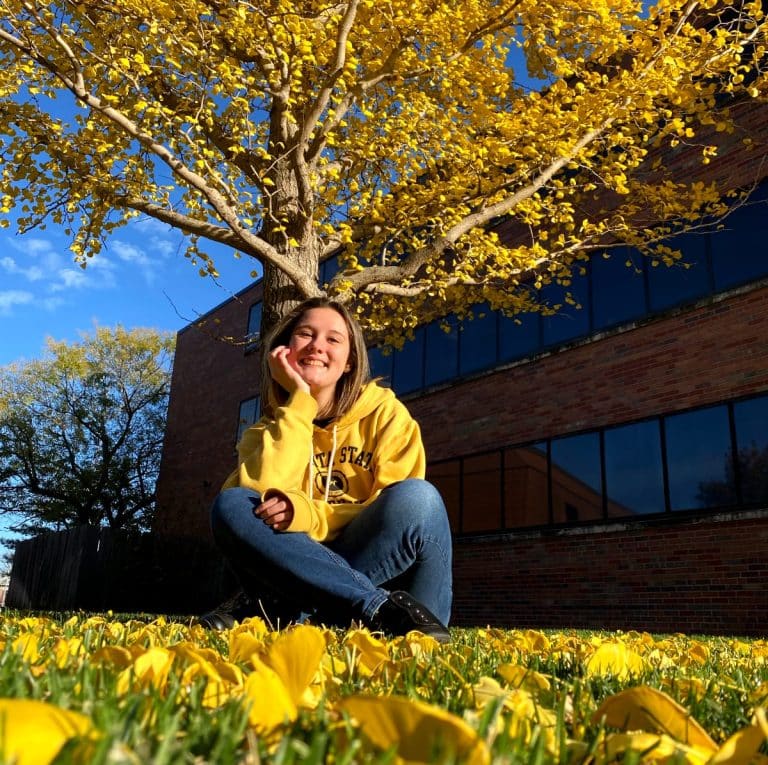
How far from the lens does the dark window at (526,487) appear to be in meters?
10.4

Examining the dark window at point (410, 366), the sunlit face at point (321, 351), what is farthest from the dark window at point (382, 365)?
the sunlit face at point (321, 351)

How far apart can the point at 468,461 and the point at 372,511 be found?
9382 millimetres

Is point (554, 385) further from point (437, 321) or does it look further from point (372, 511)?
point (372, 511)

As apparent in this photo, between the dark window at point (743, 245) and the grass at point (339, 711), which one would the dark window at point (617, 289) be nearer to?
the dark window at point (743, 245)

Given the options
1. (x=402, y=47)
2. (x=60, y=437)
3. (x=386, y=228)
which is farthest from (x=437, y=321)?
(x=60, y=437)

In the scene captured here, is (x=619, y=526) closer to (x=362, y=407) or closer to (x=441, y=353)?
(x=441, y=353)

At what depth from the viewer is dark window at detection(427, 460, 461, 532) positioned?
11758mm

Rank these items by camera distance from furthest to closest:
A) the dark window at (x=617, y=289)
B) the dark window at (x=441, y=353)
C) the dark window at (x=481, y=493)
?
1. the dark window at (x=441, y=353)
2. the dark window at (x=481, y=493)
3. the dark window at (x=617, y=289)

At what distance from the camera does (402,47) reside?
258 inches

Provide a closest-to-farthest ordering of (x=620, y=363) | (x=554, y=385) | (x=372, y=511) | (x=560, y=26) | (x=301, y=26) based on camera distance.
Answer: (x=372, y=511)
(x=301, y=26)
(x=560, y=26)
(x=620, y=363)
(x=554, y=385)

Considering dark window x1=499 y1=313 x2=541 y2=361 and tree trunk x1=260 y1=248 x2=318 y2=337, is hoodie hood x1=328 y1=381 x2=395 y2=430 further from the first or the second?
dark window x1=499 y1=313 x2=541 y2=361

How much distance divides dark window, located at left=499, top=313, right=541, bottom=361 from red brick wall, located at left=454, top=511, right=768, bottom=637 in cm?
307

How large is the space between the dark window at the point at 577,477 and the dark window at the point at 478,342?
7.33ft

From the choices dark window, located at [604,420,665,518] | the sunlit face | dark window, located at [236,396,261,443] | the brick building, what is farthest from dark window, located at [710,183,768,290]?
dark window, located at [236,396,261,443]
